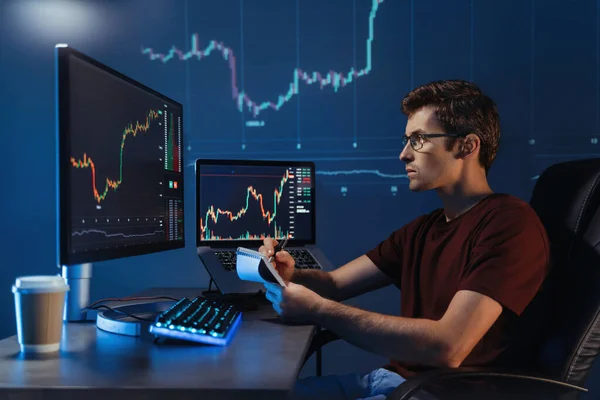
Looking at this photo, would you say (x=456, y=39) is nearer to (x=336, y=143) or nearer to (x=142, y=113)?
(x=336, y=143)

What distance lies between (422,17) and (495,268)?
1.40 meters

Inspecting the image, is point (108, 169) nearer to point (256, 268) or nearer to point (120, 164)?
point (120, 164)

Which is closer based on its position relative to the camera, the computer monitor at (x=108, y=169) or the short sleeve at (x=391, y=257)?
the computer monitor at (x=108, y=169)

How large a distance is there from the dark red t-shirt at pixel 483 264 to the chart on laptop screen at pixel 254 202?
61 centimetres

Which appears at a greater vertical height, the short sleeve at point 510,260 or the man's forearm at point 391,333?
the short sleeve at point 510,260

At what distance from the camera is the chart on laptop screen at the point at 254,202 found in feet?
7.16

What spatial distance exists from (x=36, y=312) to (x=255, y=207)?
1.15 m

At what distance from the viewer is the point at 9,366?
3.49 feet

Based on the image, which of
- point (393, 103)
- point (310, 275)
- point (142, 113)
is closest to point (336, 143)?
point (393, 103)

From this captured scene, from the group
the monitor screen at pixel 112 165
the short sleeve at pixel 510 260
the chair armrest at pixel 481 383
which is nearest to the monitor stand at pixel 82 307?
the monitor screen at pixel 112 165

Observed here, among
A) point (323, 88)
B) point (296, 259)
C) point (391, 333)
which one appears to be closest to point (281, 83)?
point (323, 88)

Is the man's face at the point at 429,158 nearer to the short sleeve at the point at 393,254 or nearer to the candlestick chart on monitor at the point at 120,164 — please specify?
the short sleeve at the point at 393,254

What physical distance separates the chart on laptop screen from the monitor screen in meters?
0.29

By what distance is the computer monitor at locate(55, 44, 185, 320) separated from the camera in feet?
4.02
